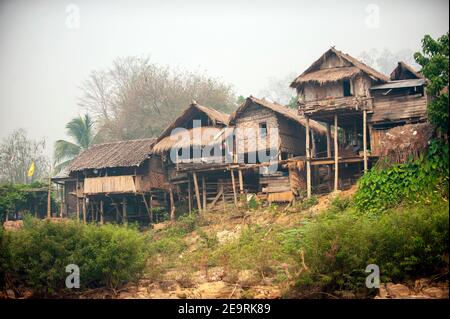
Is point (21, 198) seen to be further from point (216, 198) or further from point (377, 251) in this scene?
point (377, 251)

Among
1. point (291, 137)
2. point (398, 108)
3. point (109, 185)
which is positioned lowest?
point (109, 185)

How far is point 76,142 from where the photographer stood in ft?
128

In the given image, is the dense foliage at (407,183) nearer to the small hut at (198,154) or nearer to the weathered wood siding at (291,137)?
the weathered wood siding at (291,137)

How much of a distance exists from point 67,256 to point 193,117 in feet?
42.0

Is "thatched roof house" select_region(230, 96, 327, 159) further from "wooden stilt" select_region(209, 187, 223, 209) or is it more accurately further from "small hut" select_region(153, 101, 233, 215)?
"wooden stilt" select_region(209, 187, 223, 209)

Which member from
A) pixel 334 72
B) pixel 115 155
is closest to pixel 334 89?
pixel 334 72

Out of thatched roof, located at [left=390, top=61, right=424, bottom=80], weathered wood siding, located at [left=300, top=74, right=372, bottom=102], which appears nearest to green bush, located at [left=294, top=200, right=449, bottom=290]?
weathered wood siding, located at [left=300, top=74, right=372, bottom=102]

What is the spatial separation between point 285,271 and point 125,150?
15968 millimetres

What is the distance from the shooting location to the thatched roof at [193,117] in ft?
93.5

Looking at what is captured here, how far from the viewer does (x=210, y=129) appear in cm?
2861

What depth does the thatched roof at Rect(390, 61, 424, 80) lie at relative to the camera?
2584 centimetres
